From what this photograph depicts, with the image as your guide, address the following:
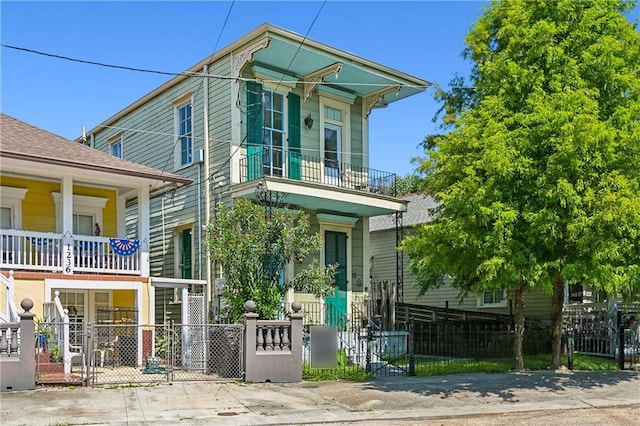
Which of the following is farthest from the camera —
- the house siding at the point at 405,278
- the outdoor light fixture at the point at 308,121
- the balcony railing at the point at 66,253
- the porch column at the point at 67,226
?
the house siding at the point at 405,278

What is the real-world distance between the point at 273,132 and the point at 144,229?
15.4 ft

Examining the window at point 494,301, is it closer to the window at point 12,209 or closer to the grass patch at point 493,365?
the grass patch at point 493,365

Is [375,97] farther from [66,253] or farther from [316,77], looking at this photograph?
[66,253]

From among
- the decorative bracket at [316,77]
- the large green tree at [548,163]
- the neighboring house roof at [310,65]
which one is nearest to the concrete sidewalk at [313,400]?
the large green tree at [548,163]

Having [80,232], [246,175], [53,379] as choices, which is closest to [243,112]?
[246,175]

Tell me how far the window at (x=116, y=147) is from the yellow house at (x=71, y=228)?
577cm

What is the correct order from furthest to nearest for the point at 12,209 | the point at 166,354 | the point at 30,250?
the point at 12,209 → the point at 30,250 → the point at 166,354

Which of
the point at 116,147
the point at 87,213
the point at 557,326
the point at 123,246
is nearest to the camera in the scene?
the point at 557,326

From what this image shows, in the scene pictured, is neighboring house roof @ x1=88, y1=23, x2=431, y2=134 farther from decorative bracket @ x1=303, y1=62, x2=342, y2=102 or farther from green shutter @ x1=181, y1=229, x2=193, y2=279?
green shutter @ x1=181, y1=229, x2=193, y2=279

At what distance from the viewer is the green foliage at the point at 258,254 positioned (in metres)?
16.0

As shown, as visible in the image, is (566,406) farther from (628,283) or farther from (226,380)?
(226,380)

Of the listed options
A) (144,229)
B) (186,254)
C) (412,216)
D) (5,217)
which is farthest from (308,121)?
(412,216)

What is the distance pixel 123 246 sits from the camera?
17.9m

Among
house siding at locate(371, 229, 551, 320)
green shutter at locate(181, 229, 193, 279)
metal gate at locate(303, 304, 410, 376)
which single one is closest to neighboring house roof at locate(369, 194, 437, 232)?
house siding at locate(371, 229, 551, 320)
